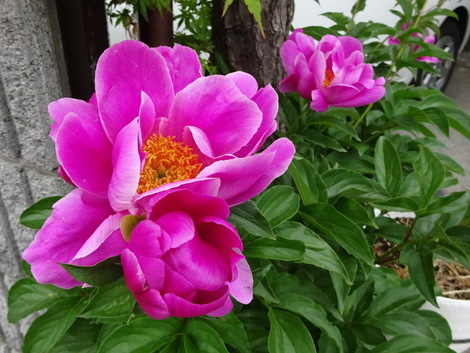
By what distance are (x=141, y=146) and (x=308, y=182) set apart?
17.0 inches

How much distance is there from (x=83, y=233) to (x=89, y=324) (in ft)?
1.40

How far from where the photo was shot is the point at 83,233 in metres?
0.45

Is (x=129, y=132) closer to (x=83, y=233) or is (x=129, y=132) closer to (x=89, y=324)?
(x=83, y=233)

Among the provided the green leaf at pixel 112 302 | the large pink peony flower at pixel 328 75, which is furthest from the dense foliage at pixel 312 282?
the large pink peony flower at pixel 328 75

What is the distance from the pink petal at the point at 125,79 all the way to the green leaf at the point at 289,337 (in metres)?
0.39

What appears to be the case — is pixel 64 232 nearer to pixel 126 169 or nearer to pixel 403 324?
pixel 126 169

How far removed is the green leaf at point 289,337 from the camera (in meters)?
0.69

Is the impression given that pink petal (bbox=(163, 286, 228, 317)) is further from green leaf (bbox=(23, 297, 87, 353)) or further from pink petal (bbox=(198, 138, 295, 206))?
green leaf (bbox=(23, 297, 87, 353))

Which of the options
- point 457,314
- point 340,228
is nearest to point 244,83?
point 340,228

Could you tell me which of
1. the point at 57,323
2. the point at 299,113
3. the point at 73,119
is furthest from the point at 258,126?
the point at 299,113

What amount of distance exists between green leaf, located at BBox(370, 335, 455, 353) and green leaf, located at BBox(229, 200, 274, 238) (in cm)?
44

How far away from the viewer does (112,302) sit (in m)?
0.51

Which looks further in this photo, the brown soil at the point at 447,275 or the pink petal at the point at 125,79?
the brown soil at the point at 447,275

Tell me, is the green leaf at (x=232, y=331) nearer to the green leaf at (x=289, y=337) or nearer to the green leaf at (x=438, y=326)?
the green leaf at (x=289, y=337)
